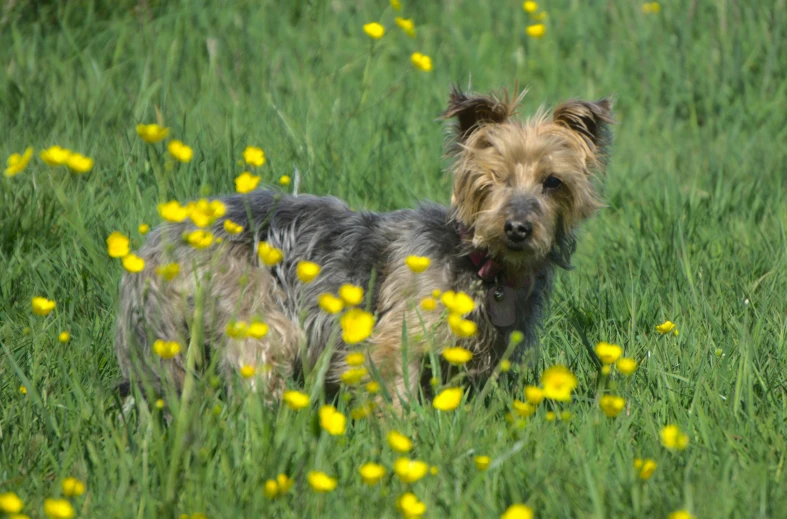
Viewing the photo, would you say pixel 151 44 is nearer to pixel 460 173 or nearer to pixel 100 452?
pixel 460 173

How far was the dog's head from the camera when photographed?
3.72 metres

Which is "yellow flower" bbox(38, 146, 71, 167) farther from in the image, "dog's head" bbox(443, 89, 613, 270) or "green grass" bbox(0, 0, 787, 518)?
"dog's head" bbox(443, 89, 613, 270)

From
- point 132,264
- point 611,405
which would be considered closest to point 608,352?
point 611,405

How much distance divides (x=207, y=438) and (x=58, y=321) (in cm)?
144

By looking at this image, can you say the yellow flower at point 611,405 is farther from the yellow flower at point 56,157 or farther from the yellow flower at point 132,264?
the yellow flower at point 56,157

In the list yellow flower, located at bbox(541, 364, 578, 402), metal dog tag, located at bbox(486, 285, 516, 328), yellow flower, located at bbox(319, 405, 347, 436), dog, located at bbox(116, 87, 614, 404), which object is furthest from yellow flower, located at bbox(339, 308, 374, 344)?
metal dog tag, located at bbox(486, 285, 516, 328)

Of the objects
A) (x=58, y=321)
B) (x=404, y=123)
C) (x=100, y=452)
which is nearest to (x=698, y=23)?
(x=404, y=123)

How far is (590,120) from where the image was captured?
399cm

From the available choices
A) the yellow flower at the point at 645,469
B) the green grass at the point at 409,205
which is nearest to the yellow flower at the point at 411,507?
the green grass at the point at 409,205

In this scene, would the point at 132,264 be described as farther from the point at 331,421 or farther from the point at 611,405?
the point at 611,405

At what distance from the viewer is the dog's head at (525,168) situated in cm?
372

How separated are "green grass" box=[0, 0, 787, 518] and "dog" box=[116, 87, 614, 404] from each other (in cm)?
28

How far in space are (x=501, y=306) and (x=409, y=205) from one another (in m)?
1.75

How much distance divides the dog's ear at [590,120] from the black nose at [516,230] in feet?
2.18
